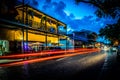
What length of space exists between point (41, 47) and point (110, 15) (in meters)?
38.0

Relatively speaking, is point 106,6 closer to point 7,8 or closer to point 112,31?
Answer: point 112,31

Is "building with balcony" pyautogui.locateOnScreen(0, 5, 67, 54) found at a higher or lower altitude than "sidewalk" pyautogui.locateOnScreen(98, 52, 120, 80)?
higher

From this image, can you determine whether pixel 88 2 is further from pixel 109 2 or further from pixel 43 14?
pixel 43 14

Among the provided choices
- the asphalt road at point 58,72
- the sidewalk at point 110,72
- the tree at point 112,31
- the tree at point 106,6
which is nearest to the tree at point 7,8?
the tree at point 112,31

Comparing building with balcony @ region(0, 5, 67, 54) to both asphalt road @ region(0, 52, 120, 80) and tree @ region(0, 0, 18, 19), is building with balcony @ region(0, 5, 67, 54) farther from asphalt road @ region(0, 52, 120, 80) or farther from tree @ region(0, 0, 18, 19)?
asphalt road @ region(0, 52, 120, 80)

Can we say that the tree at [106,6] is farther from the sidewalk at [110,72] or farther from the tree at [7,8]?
the tree at [7,8]

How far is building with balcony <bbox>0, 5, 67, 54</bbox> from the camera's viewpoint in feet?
131

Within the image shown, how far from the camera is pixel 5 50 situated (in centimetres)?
4234

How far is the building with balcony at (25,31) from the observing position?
40000 mm

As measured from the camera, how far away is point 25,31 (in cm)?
4656

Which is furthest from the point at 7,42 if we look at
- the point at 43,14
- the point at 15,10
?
the point at 43,14

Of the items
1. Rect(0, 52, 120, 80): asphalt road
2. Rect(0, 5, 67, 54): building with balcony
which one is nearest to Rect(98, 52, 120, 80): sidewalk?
Rect(0, 52, 120, 80): asphalt road

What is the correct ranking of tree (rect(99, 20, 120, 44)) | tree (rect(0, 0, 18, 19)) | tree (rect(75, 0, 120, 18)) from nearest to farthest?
tree (rect(75, 0, 120, 18)) → tree (rect(99, 20, 120, 44)) → tree (rect(0, 0, 18, 19))

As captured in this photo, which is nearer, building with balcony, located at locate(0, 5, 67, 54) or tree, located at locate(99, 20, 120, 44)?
tree, located at locate(99, 20, 120, 44)
